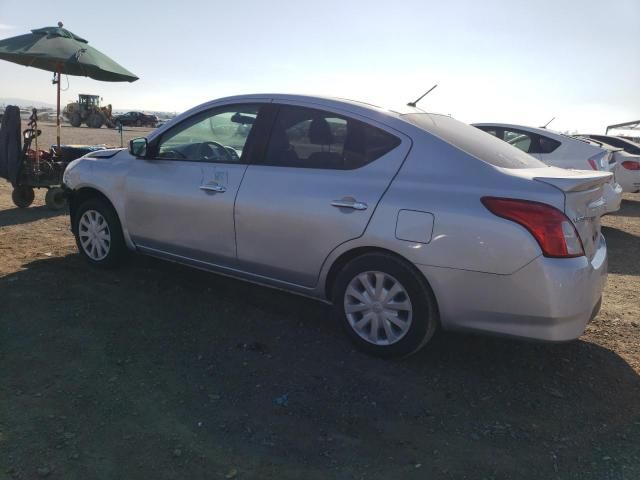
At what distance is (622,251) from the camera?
7070 millimetres

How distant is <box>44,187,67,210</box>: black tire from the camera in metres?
7.93

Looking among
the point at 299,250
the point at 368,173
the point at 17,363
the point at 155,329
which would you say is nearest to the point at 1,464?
the point at 17,363

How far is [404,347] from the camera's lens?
11.3 feet

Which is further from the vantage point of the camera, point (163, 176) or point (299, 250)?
point (163, 176)

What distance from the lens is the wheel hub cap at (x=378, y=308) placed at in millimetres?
3416

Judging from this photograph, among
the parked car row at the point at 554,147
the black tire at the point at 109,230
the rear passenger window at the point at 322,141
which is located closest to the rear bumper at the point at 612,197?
the parked car row at the point at 554,147

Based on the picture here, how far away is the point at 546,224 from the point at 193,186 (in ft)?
8.44

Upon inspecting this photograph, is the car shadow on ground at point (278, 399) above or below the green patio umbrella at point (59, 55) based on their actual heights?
below

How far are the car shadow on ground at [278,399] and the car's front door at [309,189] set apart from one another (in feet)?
1.93

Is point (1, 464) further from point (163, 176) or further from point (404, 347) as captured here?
point (163, 176)

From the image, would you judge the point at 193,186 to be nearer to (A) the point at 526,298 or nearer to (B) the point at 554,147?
(A) the point at 526,298

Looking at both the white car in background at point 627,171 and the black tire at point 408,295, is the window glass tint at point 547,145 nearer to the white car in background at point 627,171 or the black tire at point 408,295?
the white car in background at point 627,171

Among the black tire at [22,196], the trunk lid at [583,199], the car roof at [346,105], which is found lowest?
the black tire at [22,196]

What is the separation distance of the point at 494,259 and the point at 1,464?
8.56 feet
